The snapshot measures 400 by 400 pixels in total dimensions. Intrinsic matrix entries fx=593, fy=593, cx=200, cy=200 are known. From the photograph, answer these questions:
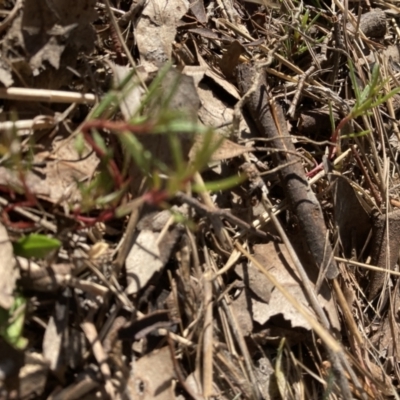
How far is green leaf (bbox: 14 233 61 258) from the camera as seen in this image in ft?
4.54

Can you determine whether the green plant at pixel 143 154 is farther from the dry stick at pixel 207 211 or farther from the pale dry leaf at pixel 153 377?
the pale dry leaf at pixel 153 377

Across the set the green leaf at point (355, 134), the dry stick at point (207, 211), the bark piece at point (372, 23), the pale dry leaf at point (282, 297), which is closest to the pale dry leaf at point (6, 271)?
the dry stick at point (207, 211)

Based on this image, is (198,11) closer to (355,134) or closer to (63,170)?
(355,134)

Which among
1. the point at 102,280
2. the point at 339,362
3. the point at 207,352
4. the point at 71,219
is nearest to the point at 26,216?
the point at 71,219

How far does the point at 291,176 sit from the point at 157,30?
608 millimetres

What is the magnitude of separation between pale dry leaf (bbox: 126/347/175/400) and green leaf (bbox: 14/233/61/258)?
357mm

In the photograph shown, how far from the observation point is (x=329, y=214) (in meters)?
1.86

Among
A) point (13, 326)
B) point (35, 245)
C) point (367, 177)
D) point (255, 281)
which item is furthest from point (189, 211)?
point (367, 177)

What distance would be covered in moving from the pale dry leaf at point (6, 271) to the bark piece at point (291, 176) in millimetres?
806

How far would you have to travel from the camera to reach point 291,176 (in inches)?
69.4

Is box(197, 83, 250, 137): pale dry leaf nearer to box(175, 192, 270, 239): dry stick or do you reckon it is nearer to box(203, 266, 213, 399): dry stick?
box(175, 192, 270, 239): dry stick

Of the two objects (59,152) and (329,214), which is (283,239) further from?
(59,152)

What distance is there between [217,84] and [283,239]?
0.54 m

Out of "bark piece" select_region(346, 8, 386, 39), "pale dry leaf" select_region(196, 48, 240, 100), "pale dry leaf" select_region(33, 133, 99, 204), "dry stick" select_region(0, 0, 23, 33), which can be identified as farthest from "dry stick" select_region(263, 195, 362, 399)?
"bark piece" select_region(346, 8, 386, 39)
